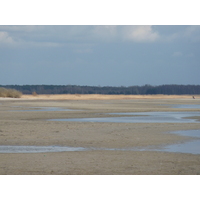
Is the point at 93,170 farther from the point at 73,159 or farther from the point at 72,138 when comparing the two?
the point at 72,138

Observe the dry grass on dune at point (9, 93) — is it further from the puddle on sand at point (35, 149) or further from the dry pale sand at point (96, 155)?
the puddle on sand at point (35, 149)

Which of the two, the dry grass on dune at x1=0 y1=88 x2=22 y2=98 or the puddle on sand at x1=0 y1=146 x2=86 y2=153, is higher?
the dry grass on dune at x1=0 y1=88 x2=22 y2=98

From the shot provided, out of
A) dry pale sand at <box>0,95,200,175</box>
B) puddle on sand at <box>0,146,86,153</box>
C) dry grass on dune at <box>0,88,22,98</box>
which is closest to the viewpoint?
dry pale sand at <box>0,95,200,175</box>

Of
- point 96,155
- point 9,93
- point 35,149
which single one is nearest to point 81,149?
point 96,155

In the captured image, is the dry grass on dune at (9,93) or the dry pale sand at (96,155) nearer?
the dry pale sand at (96,155)

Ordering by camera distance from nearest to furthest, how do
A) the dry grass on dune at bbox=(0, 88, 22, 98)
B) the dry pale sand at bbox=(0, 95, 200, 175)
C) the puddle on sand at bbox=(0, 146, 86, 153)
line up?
1. the dry pale sand at bbox=(0, 95, 200, 175)
2. the puddle on sand at bbox=(0, 146, 86, 153)
3. the dry grass on dune at bbox=(0, 88, 22, 98)

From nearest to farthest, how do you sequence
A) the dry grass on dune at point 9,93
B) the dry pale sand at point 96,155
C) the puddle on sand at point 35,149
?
the dry pale sand at point 96,155
the puddle on sand at point 35,149
the dry grass on dune at point 9,93

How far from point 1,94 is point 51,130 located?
57264 millimetres

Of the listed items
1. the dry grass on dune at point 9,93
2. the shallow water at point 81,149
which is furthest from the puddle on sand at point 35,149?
the dry grass on dune at point 9,93

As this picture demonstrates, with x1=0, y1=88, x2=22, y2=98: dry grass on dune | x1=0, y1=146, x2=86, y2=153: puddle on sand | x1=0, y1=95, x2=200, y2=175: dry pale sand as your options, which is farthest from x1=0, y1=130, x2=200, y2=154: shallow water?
x1=0, y1=88, x2=22, y2=98: dry grass on dune

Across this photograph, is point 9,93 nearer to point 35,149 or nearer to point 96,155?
point 35,149

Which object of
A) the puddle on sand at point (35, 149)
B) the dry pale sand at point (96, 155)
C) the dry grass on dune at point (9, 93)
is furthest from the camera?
the dry grass on dune at point (9, 93)

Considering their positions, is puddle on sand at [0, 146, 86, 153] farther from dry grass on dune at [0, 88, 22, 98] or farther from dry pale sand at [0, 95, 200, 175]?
dry grass on dune at [0, 88, 22, 98]

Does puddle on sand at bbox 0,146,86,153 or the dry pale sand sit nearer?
the dry pale sand
